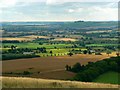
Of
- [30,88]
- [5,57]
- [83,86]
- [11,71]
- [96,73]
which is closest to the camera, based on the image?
[30,88]

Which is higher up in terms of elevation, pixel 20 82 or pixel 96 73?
pixel 20 82

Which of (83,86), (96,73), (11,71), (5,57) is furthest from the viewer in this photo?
(5,57)

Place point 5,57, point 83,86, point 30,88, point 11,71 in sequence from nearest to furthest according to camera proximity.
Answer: point 30,88, point 83,86, point 11,71, point 5,57

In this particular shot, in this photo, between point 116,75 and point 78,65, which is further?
point 78,65

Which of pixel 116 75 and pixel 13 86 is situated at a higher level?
pixel 13 86

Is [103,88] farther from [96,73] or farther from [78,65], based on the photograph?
[78,65]

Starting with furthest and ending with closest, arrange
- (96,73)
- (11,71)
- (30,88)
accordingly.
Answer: (11,71) → (96,73) → (30,88)

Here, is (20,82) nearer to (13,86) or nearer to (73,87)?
(13,86)

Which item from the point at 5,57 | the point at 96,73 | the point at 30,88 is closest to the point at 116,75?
the point at 96,73

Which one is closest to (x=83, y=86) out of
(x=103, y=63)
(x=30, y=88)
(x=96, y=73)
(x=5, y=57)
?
(x=30, y=88)
